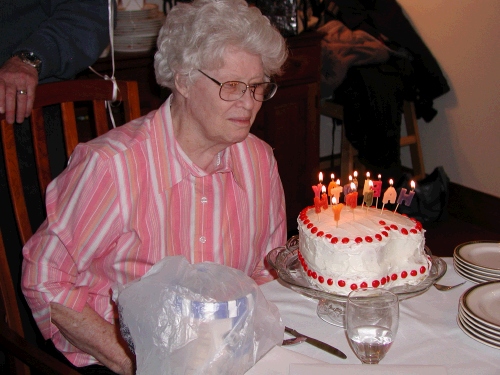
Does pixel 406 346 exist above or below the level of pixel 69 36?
below

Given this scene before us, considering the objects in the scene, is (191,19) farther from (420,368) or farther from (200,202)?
(420,368)

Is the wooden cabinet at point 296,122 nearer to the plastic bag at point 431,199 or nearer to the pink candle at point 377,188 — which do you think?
the plastic bag at point 431,199

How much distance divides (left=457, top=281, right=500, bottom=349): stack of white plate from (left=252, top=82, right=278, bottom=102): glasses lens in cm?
66

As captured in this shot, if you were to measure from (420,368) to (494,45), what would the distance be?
10.5ft

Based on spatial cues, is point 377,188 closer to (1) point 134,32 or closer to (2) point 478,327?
(2) point 478,327

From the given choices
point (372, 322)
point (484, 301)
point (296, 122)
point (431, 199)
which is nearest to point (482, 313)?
point (484, 301)

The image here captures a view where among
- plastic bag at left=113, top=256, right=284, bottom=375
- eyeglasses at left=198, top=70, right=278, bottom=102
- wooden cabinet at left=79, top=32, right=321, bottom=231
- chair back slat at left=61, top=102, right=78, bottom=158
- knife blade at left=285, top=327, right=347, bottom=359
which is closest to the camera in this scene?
plastic bag at left=113, top=256, right=284, bottom=375

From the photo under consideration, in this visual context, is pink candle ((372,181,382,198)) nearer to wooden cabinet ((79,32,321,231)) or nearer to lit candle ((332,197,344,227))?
lit candle ((332,197,344,227))

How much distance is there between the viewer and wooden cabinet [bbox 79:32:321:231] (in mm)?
3443

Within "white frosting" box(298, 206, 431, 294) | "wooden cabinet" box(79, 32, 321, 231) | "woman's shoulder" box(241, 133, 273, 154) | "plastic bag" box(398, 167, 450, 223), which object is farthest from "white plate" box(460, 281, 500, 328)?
"plastic bag" box(398, 167, 450, 223)

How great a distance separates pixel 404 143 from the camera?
14.0 feet

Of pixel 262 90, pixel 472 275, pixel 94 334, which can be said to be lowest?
pixel 94 334

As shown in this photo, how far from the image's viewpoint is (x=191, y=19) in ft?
5.10

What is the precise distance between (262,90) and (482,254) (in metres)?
0.66
